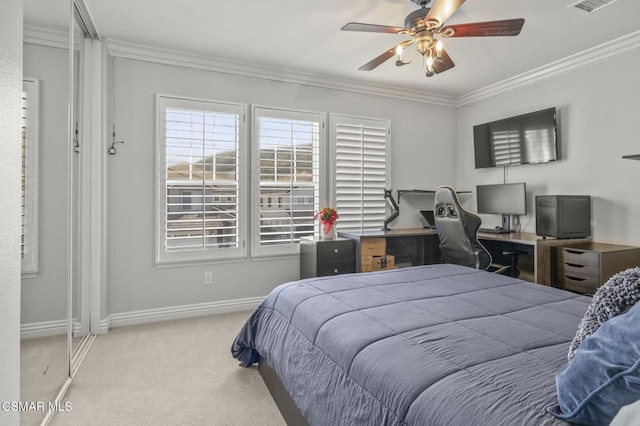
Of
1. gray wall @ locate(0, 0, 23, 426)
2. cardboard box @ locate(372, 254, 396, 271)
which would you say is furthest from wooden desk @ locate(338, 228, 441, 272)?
gray wall @ locate(0, 0, 23, 426)

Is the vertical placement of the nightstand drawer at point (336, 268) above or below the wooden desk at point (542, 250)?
below

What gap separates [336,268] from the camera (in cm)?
366

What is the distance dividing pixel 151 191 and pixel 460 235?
295 centimetres

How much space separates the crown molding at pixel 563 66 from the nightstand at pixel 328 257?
2679 millimetres

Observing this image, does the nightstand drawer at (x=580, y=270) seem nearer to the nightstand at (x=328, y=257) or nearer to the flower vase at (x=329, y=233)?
the nightstand at (x=328, y=257)

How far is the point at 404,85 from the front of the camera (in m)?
4.45

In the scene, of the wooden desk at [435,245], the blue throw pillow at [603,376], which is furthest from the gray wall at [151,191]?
the blue throw pillow at [603,376]

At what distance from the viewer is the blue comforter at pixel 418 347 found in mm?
946

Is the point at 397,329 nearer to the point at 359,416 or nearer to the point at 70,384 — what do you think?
A: the point at 359,416

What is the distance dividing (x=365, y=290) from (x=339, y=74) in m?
2.90

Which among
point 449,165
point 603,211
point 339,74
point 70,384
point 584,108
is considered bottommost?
point 70,384

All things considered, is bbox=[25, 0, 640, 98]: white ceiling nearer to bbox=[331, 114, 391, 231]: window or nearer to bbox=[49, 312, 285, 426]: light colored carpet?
bbox=[331, 114, 391, 231]: window

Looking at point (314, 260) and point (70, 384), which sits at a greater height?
point (314, 260)

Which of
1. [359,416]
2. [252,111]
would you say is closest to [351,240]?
[252,111]
